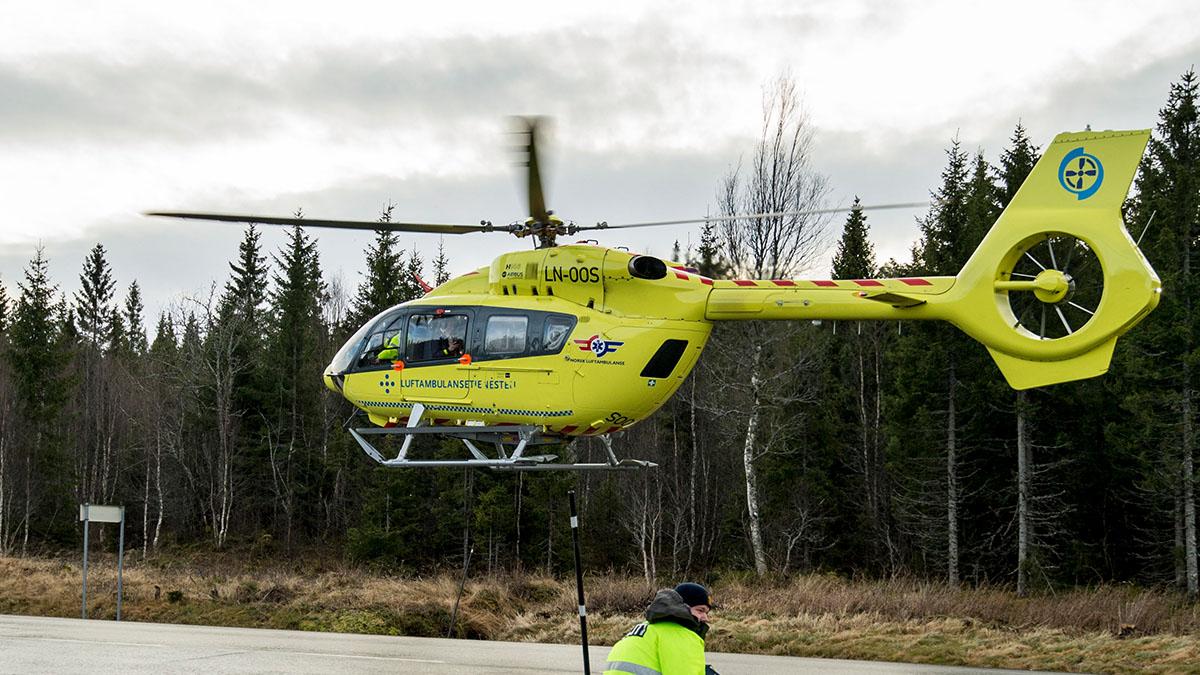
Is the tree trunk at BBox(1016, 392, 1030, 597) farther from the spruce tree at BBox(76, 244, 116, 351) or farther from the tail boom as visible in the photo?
the spruce tree at BBox(76, 244, 116, 351)

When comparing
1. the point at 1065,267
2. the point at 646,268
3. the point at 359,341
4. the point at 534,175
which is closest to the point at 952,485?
the point at 1065,267

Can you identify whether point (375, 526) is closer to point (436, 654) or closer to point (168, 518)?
point (168, 518)

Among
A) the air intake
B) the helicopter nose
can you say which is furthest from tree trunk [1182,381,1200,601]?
the helicopter nose

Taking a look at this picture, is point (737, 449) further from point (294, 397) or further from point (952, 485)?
point (294, 397)

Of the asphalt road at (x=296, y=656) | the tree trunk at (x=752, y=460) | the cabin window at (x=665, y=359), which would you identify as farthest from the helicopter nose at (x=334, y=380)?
the tree trunk at (x=752, y=460)

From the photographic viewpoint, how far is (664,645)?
5.29m

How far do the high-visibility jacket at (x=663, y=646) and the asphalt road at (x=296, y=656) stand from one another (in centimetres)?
811

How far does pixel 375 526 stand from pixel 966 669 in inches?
1181

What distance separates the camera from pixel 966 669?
14.5m

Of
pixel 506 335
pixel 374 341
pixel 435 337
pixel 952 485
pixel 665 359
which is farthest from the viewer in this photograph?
pixel 952 485

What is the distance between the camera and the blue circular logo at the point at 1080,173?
1295cm

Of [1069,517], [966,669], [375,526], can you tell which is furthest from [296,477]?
[966,669]

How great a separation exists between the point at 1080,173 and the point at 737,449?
32.7 m

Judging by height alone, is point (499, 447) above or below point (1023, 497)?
above
